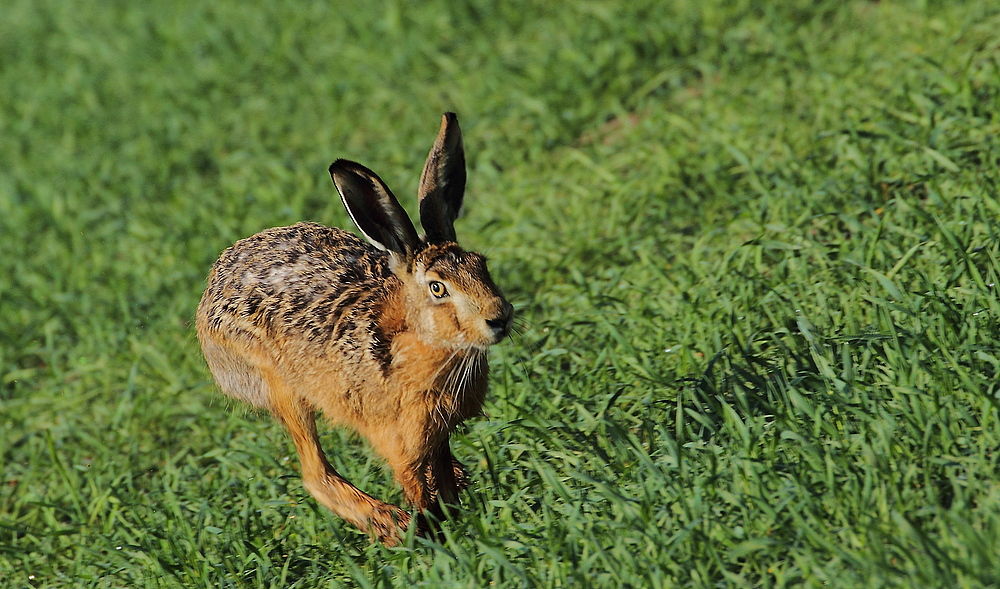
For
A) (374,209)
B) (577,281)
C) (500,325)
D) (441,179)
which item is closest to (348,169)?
(374,209)

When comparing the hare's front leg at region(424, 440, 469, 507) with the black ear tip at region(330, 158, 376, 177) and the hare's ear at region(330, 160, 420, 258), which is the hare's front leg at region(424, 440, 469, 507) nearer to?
the hare's ear at region(330, 160, 420, 258)

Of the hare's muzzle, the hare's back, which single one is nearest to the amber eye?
the hare's muzzle

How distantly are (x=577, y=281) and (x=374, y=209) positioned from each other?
172cm

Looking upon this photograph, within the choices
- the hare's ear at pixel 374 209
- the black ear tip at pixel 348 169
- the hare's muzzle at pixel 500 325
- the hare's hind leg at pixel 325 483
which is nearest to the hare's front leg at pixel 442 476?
the hare's hind leg at pixel 325 483

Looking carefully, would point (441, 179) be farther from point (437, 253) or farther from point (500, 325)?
point (500, 325)

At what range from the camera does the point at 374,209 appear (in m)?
3.85

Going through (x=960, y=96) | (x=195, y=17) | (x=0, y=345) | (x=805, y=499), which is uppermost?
(x=195, y=17)

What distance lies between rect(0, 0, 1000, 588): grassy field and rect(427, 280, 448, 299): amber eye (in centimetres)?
62

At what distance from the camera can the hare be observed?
379 cm

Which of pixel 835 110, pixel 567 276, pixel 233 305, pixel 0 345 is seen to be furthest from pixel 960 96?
→ pixel 0 345

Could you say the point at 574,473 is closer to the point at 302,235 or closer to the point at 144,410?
the point at 302,235

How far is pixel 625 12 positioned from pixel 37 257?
427cm

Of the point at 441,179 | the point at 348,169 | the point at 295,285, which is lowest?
the point at 295,285

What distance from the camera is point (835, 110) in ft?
19.2
